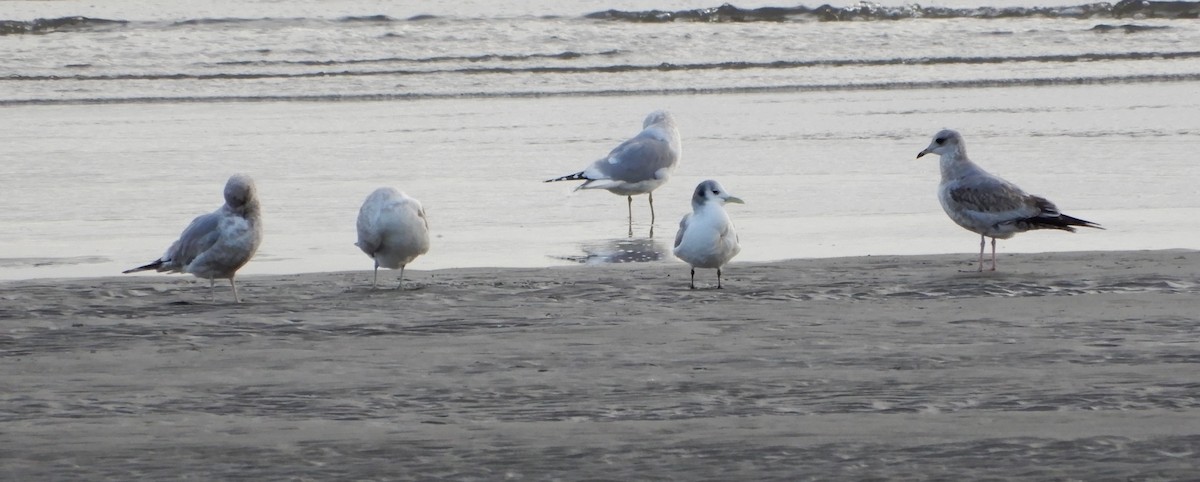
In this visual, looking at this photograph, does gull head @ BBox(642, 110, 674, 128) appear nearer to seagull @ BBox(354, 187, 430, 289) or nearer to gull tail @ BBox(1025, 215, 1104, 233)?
gull tail @ BBox(1025, 215, 1104, 233)

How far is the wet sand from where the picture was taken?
447 cm

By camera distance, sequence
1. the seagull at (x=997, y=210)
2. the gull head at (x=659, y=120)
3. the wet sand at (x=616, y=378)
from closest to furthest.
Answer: the wet sand at (x=616, y=378), the seagull at (x=997, y=210), the gull head at (x=659, y=120)

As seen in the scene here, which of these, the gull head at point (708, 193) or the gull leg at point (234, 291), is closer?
the gull leg at point (234, 291)

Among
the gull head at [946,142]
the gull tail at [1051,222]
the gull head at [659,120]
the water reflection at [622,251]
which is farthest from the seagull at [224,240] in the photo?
the gull head at [659,120]

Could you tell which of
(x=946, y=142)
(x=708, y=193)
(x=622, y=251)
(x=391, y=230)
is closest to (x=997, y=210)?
(x=946, y=142)

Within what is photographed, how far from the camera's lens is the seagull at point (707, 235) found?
7539mm

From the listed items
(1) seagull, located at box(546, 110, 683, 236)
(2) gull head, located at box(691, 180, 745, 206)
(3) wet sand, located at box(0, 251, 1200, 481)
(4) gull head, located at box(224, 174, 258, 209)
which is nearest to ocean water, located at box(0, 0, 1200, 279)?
(1) seagull, located at box(546, 110, 683, 236)

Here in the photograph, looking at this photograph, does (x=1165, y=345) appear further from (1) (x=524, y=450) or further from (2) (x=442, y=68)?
(2) (x=442, y=68)

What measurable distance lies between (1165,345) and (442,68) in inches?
749

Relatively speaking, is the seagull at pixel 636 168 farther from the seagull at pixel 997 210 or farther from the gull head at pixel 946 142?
the seagull at pixel 997 210

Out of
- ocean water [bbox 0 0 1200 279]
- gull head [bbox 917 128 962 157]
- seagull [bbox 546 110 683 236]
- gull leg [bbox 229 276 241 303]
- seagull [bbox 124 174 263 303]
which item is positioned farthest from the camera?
seagull [bbox 546 110 683 236]

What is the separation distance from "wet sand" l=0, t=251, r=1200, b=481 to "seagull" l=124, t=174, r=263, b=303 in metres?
0.15

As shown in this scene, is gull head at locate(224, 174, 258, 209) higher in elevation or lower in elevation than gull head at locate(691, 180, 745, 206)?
higher

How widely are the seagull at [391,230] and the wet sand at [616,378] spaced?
0.17 m
